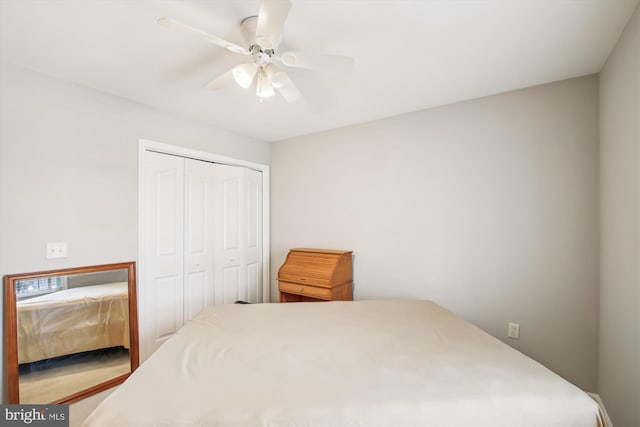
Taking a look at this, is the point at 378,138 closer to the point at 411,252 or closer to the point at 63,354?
the point at 411,252

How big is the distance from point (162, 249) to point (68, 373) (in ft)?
3.69

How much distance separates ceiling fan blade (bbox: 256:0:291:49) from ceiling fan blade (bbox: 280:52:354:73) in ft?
0.30

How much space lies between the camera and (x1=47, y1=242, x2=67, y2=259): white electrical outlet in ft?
6.70

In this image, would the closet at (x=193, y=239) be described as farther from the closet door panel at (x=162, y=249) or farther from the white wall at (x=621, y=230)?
the white wall at (x=621, y=230)

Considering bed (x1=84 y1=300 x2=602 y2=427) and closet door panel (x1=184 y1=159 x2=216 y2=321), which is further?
closet door panel (x1=184 y1=159 x2=216 y2=321)

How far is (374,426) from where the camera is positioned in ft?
3.31

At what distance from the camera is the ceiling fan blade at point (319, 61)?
1.38m

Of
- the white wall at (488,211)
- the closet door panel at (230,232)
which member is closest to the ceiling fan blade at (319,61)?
the white wall at (488,211)

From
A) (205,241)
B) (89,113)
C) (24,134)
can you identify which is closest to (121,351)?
(205,241)

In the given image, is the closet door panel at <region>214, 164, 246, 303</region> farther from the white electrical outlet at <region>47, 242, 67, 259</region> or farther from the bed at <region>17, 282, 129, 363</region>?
the white electrical outlet at <region>47, 242, 67, 259</region>

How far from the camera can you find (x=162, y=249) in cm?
279

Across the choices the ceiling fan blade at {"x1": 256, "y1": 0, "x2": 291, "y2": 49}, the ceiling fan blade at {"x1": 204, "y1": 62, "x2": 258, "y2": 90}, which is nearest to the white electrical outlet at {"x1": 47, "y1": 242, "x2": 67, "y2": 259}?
the ceiling fan blade at {"x1": 204, "y1": 62, "x2": 258, "y2": 90}

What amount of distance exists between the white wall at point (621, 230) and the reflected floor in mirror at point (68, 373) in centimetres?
345

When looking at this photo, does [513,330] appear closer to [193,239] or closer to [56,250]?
[193,239]
